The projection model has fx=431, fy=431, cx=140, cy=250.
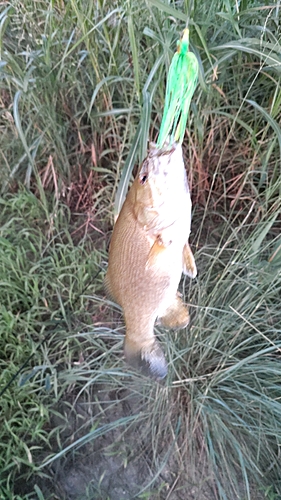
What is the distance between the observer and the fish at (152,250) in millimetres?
607

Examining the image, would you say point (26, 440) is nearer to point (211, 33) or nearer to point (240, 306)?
point (240, 306)

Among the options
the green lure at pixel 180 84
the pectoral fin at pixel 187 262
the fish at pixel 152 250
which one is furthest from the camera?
the pectoral fin at pixel 187 262

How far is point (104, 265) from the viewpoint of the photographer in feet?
5.12

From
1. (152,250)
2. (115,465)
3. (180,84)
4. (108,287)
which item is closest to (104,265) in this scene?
(115,465)

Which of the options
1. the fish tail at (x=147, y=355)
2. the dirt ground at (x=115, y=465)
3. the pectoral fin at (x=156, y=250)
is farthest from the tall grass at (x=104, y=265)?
the pectoral fin at (x=156, y=250)

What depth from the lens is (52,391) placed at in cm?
140

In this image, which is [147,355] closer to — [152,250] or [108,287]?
[108,287]

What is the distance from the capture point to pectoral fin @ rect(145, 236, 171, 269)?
65 cm

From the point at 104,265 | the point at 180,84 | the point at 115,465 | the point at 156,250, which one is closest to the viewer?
the point at 180,84

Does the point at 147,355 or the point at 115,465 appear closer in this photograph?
the point at 147,355

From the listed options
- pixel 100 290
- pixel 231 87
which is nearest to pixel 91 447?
pixel 100 290

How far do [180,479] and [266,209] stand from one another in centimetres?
87

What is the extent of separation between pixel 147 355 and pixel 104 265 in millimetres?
739

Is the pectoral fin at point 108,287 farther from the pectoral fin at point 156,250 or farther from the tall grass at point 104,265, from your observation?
the tall grass at point 104,265
